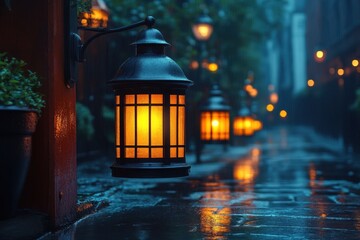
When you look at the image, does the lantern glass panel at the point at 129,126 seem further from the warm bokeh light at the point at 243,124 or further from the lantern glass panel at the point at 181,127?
the warm bokeh light at the point at 243,124

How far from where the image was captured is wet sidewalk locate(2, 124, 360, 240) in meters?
8.19

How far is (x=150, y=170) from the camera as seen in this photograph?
24.6 feet

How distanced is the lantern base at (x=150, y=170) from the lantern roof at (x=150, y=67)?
961 mm

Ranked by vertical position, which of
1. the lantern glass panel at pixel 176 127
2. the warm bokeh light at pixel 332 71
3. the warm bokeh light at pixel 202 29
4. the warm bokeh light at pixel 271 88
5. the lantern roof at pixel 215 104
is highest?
the warm bokeh light at pixel 271 88

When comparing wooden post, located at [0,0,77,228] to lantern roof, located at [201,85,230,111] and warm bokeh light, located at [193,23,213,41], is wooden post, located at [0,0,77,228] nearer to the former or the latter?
lantern roof, located at [201,85,230,111]

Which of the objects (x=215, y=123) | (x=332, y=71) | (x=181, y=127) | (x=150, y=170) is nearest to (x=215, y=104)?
(x=215, y=123)

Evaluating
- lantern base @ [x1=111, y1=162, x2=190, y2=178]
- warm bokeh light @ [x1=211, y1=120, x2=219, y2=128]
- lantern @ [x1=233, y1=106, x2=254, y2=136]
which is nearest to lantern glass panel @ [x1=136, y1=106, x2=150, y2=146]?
lantern base @ [x1=111, y1=162, x2=190, y2=178]

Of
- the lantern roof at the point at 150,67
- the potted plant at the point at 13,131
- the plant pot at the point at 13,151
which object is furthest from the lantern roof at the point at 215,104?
the plant pot at the point at 13,151

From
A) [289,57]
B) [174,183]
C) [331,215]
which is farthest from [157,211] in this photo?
[289,57]

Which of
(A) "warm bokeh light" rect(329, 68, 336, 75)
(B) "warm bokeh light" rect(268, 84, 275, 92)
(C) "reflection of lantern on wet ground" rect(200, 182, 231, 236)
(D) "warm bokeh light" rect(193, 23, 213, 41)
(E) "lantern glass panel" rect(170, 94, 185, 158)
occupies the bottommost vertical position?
(C) "reflection of lantern on wet ground" rect(200, 182, 231, 236)

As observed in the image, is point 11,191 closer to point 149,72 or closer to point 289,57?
point 149,72

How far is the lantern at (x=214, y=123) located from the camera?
78.9 feet

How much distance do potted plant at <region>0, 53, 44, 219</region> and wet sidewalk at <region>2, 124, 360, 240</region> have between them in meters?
1.00

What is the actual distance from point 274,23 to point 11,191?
144 feet
